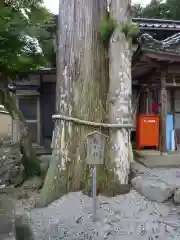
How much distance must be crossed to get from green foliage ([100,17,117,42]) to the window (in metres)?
6.47

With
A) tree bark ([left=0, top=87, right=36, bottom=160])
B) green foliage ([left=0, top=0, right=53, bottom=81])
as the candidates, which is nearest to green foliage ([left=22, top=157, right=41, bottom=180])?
tree bark ([left=0, top=87, right=36, bottom=160])

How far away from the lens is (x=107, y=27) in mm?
5062

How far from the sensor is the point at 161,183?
4.79m

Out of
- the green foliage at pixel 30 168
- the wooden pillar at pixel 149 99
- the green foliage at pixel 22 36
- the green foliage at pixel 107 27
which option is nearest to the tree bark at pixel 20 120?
the green foliage at pixel 30 168

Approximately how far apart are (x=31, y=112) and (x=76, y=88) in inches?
253

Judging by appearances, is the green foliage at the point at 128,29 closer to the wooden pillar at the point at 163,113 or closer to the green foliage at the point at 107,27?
the green foliage at the point at 107,27

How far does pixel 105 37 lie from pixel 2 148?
14.8 feet

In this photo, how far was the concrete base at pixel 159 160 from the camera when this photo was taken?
24.3 ft

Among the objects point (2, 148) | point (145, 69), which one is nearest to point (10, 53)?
point (2, 148)

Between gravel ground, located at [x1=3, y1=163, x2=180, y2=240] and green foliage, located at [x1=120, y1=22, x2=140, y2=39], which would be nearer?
gravel ground, located at [x1=3, y1=163, x2=180, y2=240]

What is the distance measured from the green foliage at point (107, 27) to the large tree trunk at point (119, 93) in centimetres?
8

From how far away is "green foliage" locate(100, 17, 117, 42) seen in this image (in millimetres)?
5035

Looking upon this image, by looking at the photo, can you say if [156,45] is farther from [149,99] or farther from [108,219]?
[108,219]

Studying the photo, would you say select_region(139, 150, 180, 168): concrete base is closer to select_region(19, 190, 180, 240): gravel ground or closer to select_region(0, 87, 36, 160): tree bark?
select_region(19, 190, 180, 240): gravel ground
